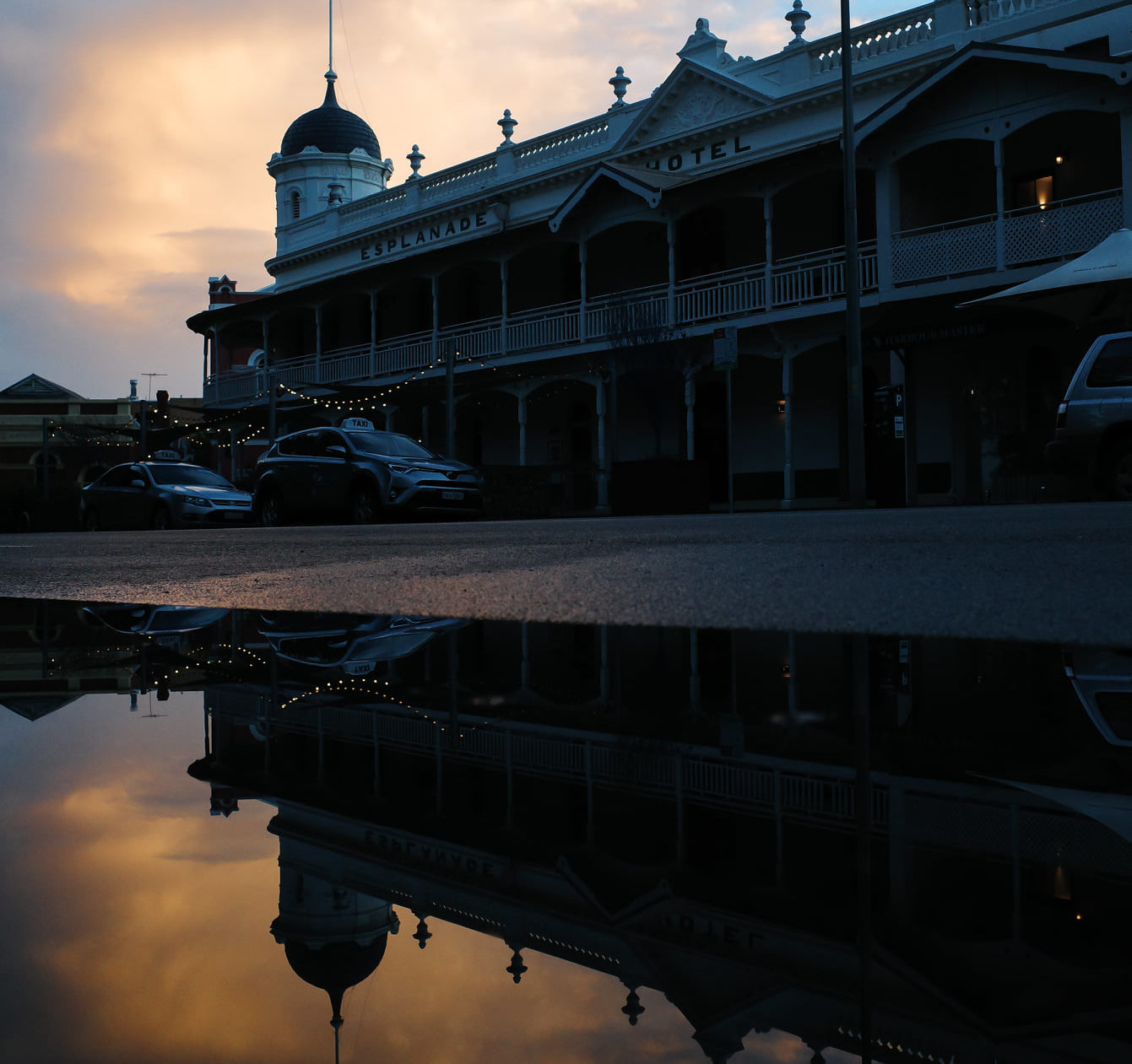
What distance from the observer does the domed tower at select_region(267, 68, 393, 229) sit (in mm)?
44531

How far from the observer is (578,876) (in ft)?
3.22

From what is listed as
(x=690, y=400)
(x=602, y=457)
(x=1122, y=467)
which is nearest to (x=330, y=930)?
(x=1122, y=467)

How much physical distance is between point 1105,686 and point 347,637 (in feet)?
5.73

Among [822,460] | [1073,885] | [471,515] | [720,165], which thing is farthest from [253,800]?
[720,165]

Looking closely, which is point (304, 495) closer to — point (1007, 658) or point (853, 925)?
point (1007, 658)

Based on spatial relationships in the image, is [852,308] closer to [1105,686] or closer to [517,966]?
[1105,686]

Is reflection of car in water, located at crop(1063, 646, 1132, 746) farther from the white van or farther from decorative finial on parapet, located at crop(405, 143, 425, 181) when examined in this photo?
decorative finial on parapet, located at crop(405, 143, 425, 181)

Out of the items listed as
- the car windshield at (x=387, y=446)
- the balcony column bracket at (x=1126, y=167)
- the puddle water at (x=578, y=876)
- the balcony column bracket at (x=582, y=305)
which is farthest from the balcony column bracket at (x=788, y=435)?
the puddle water at (x=578, y=876)

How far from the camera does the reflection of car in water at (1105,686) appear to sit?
5.33ft

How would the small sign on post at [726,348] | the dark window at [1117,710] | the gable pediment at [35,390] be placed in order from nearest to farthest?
1. the dark window at [1117,710]
2. the small sign on post at [726,348]
3. the gable pediment at [35,390]

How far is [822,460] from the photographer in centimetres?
2344

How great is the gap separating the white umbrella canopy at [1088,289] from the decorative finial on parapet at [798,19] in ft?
34.7

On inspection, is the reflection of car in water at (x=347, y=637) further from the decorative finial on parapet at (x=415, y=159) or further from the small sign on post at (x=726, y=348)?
the decorative finial on parapet at (x=415, y=159)

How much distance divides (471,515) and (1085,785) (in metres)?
15.1
